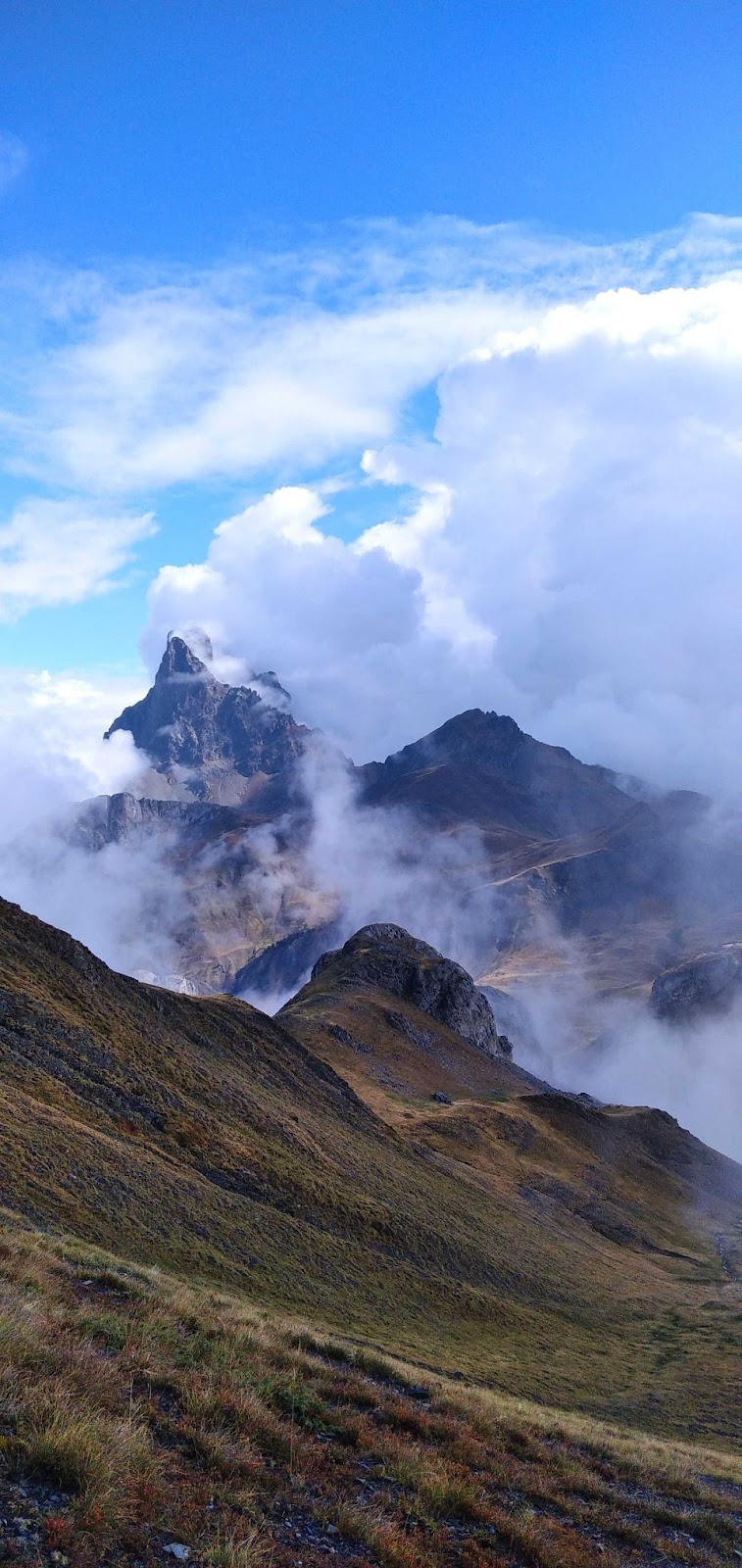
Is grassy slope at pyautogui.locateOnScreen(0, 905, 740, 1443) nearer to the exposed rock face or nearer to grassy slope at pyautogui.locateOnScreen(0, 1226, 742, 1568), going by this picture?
grassy slope at pyautogui.locateOnScreen(0, 1226, 742, 1568)

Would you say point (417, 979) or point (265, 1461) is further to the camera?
point (417, 979)

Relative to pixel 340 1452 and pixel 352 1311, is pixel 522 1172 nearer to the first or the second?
pixel 352 1311

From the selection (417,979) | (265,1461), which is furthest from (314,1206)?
(417,979)

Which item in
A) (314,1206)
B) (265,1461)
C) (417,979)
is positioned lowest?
(314,1206)

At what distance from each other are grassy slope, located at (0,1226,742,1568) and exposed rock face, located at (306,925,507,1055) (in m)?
138

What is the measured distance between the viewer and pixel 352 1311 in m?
40.2

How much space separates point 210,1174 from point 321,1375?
30.7 m

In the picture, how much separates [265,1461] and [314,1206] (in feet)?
137

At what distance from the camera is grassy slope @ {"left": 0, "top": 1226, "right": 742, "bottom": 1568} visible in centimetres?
925

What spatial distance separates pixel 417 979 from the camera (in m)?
Answer: 164

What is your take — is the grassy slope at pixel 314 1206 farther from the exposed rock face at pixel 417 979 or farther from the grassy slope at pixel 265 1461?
the exposed rock face at pixel 417 979

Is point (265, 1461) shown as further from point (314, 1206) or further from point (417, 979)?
point (417, 979)

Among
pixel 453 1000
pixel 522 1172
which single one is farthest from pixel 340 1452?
pixel 453 1000

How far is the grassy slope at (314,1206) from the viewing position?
117 feet
